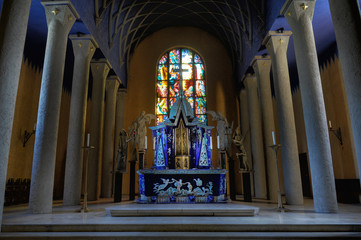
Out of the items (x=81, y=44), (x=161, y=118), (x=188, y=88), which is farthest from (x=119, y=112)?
(x=81, y=44)

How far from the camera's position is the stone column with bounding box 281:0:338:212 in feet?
22.1

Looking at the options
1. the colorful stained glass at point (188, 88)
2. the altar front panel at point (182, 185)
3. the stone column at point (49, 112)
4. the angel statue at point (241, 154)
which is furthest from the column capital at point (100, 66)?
the angel statue at point (241, 154)

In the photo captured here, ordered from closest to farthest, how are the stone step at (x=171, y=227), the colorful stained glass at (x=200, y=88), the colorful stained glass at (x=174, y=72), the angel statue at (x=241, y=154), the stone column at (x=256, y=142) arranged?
the stone step at (x=171, y=227) → the angel statue at (x=241, y=154) → the stone column at (x=256, y=142) → the colorful stained glass at (x=200, y=88) → the colorful stained glass at (x=174, y=72)

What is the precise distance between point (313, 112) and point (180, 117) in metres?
5.37

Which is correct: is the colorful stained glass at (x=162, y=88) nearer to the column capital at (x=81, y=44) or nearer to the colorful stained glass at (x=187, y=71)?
the colorful stained glass at (x=187, y=71)

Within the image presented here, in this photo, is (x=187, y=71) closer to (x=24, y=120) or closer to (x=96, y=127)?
(x=96, y=127)

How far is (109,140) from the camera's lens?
14.2 m

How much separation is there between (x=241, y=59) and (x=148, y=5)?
6.37 metres

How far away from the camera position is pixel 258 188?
41.1 ft

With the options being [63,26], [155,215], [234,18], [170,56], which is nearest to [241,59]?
[234,18]

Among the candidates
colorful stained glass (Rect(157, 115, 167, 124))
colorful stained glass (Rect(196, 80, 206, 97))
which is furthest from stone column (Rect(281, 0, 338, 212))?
colorful stained glass (Rect(157, 115, 167, 124))

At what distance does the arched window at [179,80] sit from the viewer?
54.4 ft

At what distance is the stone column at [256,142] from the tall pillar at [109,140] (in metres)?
7.48

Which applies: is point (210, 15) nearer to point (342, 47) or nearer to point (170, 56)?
point (170, 56)
